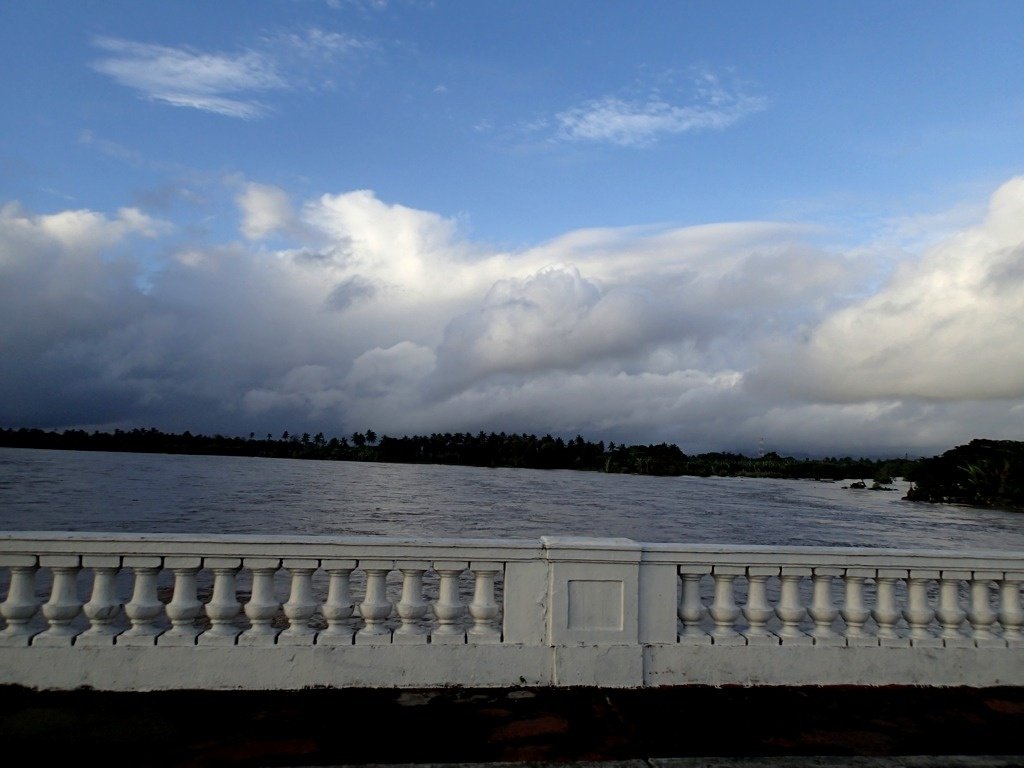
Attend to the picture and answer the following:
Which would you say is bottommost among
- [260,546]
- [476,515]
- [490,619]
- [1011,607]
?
[476,515]

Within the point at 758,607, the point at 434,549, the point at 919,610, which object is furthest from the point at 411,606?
the point at 919,610

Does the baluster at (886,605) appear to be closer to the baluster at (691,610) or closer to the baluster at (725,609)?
the baluster at (725,609)

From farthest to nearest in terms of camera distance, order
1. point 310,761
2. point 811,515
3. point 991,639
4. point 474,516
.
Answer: point 811,515 < point 474,516 < point 991,639 < point 310,761

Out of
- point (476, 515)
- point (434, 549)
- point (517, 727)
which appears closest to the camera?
point (517, 727)

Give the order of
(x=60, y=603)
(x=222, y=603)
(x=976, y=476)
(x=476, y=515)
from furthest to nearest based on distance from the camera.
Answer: (x=976, y=476), (x=476, y=515), (x=222, y=603), (x=60, y=603)

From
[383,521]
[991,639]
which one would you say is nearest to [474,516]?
[383,521]

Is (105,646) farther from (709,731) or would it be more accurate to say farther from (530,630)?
(709,731)

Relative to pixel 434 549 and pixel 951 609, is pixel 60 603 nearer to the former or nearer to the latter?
pixel 434 549

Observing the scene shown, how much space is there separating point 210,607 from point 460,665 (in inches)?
60.2

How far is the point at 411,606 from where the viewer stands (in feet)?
14.4

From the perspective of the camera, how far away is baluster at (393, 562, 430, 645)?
14.3 feet

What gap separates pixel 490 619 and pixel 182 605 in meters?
1.83

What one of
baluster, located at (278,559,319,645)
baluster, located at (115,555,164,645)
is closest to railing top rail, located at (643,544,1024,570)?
baluster, located at (278,559,319,645)

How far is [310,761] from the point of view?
344 centimetres
